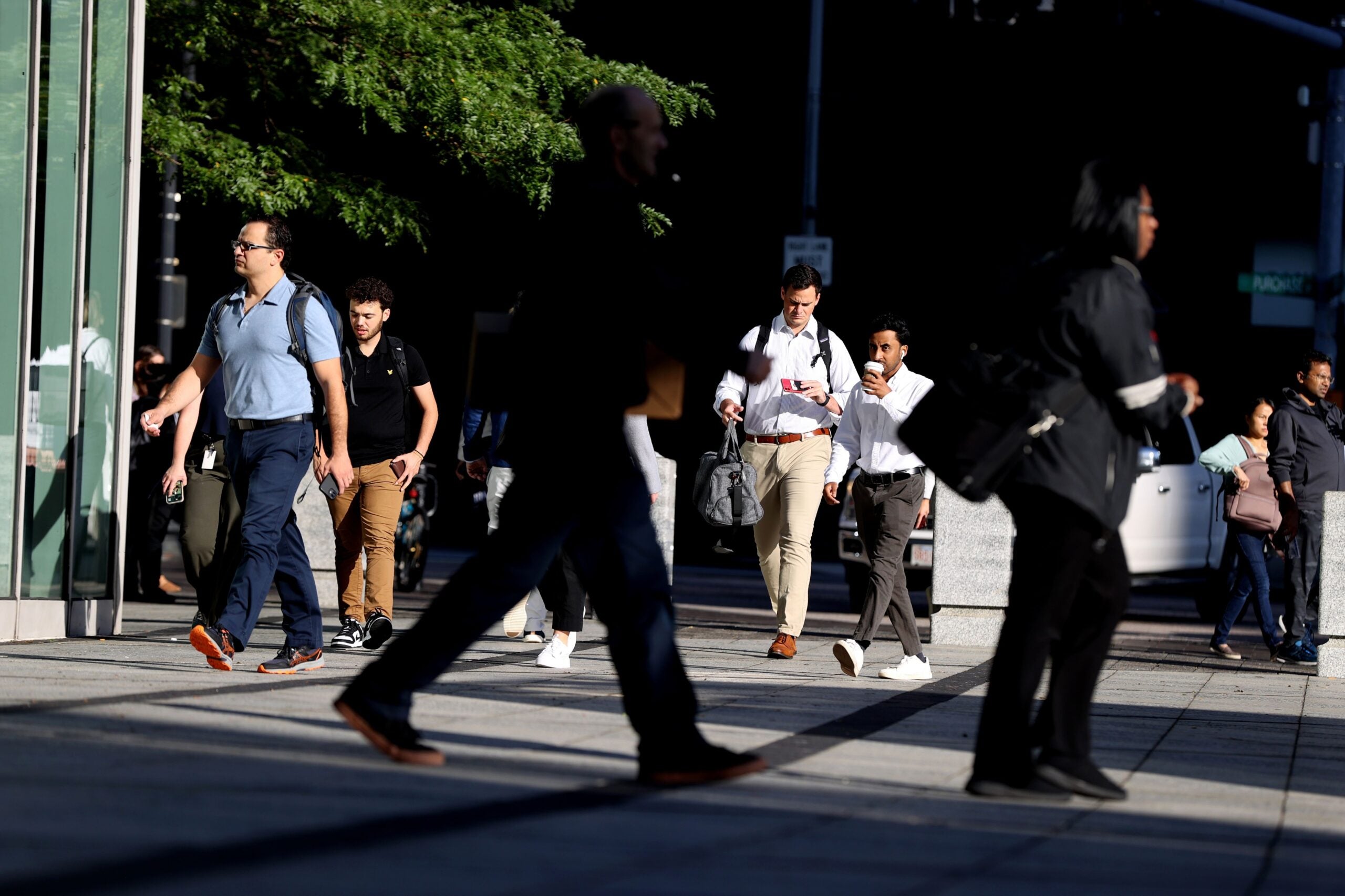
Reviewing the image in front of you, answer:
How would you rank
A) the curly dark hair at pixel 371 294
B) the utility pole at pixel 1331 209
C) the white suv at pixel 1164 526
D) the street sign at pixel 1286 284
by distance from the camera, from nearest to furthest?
the curly dark hair at pixel 371 294 → the white suv at pixel 1164 526 → the utility pole at pixel 1331 209 → the street sign at pixel 1286 284

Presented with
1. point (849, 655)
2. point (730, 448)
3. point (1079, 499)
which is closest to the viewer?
point (1079, 499)

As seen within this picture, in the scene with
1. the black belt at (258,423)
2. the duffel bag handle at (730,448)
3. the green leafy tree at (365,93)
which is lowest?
the duffel bag handle at (730,448)

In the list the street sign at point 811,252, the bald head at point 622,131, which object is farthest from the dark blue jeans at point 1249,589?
the street sign at point 811,252

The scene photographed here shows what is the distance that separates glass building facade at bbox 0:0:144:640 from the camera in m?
9.93

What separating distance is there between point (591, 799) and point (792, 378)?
5530mm

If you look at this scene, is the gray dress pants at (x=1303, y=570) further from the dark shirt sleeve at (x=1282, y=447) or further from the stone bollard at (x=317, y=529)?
the stone bollard at (x=317, y=529)

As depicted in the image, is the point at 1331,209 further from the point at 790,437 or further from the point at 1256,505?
the point at 790,437

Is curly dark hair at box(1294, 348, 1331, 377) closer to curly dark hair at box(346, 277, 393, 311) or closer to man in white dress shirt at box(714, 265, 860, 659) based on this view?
man in white dress shirt at box(714, 265, 860, 659)

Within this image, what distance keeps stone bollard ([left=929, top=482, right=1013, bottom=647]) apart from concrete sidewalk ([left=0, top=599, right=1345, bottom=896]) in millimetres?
3312

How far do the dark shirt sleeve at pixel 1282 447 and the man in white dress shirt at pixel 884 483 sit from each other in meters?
3.24

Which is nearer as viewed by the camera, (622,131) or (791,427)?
(622,131)

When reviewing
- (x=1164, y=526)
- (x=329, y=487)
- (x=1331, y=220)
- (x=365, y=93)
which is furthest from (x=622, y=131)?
(x=1331, y=220)

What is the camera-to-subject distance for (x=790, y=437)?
34.3 feet

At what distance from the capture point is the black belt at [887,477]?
32.5ft
